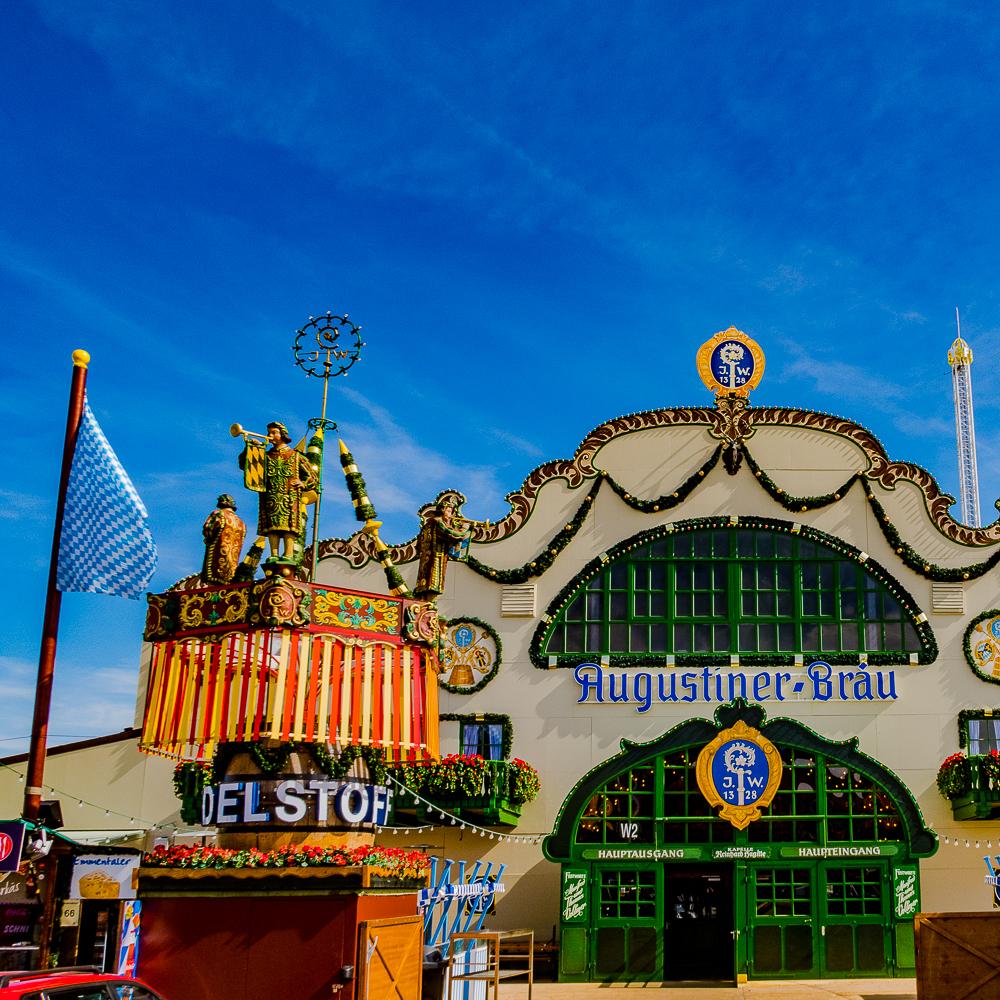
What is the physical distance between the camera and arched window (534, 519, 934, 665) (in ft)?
87.0

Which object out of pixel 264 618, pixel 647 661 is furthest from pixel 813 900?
pixel 264 618

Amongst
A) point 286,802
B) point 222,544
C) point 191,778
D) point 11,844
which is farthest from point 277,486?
point 191,778

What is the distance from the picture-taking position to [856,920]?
24.3m

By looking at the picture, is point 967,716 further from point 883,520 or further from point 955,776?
point 883,520

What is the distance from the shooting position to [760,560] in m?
26.9

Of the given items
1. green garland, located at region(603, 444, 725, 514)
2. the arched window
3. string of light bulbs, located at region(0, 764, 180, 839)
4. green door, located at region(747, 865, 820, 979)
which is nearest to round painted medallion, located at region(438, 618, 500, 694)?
the arched window

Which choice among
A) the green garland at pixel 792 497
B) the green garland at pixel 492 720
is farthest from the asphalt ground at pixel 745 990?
the green garland at pixel 792 497

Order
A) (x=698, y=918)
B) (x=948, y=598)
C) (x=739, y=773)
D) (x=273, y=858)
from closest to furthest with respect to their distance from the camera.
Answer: (x=273, y=858)
(x=739, y=773)
(x=698, y=918)
(x=948, y=598)

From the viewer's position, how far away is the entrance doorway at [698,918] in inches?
1013

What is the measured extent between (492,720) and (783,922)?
701 centimetres

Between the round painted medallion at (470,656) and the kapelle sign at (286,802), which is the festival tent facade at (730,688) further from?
the kapelle sign at (286,802)

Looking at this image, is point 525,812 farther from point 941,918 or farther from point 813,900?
point 941,918

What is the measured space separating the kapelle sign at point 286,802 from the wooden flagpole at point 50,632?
206 cm

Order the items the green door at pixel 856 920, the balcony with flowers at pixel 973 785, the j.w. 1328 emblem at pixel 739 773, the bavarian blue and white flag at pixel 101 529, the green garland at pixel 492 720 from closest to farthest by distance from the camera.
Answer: the bavarian blue and white flag at pixel 101 529 < the balcony with flowers at pixel 973 785 < the green door at pixel 856 920 < the j.w. 1328 emblem at pixel 739 773 < the green garland at pixel 492 720
